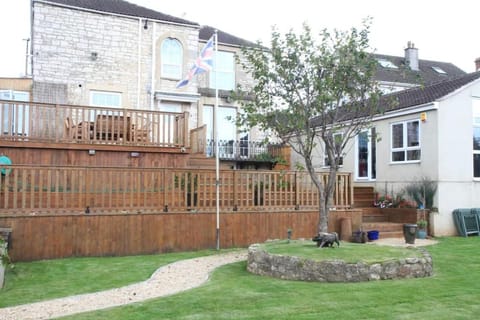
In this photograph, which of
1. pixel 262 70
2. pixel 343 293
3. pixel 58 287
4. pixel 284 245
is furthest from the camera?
pixel 262 70

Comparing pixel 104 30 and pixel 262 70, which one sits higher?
pixel 104 30

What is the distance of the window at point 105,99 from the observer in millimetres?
18047

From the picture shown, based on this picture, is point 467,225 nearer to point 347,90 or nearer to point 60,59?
point 347,90

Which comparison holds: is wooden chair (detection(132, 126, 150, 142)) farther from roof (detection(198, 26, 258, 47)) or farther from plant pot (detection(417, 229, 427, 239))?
roof (detection(198, 26, 258, 47))

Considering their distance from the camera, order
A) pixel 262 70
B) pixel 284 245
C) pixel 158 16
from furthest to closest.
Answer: pixel 158 16
pixel 262 70
pixel 284 245

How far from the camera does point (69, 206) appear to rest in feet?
33.1

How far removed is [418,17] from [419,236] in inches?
252

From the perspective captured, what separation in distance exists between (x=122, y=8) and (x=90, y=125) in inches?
314

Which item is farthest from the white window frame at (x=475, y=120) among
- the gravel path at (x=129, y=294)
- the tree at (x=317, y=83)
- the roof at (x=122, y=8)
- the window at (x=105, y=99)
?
the window at (x=105, y=99)

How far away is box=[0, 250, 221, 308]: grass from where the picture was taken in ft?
21.9

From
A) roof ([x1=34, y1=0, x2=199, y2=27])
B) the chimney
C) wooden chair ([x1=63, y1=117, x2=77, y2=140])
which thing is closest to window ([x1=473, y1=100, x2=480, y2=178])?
roof ([x1=34, y1=0, x2=199, y2=27])

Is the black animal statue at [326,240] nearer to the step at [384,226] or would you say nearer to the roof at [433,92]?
the step at [384,226]

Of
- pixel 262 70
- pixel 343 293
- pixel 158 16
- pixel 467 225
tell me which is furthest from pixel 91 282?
pixel 158 16

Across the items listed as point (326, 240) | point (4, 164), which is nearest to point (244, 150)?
point (4, 164)
